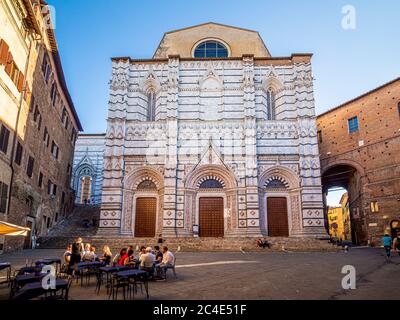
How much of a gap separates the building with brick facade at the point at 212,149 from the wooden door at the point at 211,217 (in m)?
0.07

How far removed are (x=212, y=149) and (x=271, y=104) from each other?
662cm

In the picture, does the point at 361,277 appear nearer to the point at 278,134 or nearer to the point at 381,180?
the point at 278,134

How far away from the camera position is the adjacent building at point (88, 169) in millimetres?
37344

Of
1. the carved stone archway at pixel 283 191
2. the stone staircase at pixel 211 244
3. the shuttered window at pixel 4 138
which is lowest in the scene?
the stone staircase at pixel 211 244

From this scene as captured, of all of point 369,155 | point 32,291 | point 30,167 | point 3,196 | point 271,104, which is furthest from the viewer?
point 271,104

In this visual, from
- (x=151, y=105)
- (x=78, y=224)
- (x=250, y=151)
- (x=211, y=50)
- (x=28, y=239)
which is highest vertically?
(x=211, y=50)

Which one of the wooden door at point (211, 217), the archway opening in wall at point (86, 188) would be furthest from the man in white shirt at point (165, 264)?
the archway opening in wall at point (86, 188)

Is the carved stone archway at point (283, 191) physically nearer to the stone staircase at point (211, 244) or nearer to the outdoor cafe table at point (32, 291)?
the stone staircase at point (211, 244)

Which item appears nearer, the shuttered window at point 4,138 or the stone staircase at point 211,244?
the shuttered window at point 4,138

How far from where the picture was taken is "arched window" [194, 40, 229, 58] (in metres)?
28.9

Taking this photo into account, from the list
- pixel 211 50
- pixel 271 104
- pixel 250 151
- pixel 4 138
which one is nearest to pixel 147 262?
pixel 4 138

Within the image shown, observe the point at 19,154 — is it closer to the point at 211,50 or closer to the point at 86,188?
the point at 211,50

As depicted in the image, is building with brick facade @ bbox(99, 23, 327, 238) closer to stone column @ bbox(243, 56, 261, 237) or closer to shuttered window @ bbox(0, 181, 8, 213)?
stone column @ bbox(243, 56, 261, 237)

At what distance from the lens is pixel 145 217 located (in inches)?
923
